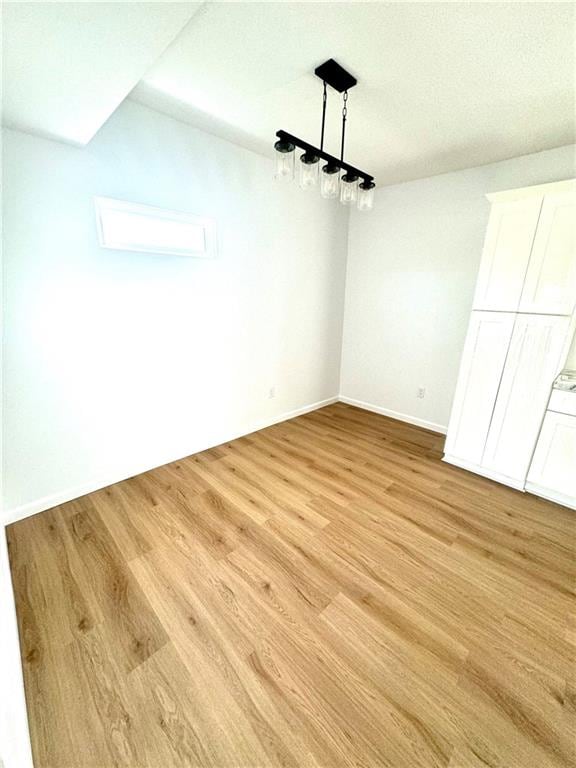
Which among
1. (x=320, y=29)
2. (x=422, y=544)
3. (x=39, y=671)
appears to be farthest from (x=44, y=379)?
(x=422, y=544)

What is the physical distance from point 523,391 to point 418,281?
1647 millimetres

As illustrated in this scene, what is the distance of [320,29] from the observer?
1.36m

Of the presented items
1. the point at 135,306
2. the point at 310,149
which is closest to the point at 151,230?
the point at 135,306

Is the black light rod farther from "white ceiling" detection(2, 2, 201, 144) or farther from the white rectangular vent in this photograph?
the white rectangular vent

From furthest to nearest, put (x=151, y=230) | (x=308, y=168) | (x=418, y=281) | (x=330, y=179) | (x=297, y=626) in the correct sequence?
(x=418, y=281), (x=151, y=230), (x=330, y=179), (x=308, y=168), (x=297, y=626)

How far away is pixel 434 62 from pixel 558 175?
170 cm

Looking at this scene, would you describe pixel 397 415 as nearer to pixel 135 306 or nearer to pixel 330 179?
pixel 330 179

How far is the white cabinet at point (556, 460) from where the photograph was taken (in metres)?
2.14

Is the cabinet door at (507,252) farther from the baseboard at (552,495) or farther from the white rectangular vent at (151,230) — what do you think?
the white rectangular vent at (151,230)

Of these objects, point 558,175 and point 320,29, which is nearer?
point 320,29

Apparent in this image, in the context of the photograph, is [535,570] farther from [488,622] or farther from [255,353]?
[255,353]

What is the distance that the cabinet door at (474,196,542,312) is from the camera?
2.17 meters

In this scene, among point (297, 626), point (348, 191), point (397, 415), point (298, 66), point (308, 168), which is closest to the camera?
point (297, 626)

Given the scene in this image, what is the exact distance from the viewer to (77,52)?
108 cm
